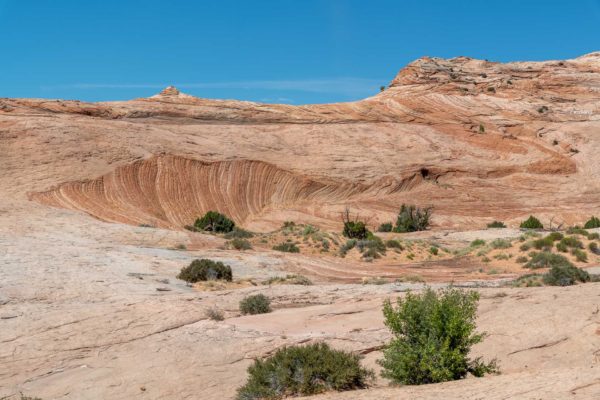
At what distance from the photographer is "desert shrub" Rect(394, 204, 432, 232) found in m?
40.6

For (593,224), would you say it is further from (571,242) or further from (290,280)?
(290,280)

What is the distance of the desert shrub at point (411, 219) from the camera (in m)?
40.6

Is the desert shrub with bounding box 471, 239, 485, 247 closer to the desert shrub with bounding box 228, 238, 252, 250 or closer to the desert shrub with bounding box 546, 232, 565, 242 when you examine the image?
the desert shrub with bounding box 546, 232, 565, 242

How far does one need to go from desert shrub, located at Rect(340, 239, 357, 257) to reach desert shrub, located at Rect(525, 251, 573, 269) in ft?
24.5

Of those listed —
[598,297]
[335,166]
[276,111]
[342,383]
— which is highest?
[276,111]

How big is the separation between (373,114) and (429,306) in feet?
164

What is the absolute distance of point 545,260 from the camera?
25781 millimetres

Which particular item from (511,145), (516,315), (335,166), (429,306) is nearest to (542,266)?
(516,315)

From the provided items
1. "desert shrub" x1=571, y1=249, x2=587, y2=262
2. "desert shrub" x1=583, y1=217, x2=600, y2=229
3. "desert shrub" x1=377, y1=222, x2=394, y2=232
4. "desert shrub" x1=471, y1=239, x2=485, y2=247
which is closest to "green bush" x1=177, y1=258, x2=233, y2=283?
"desert shrub" x1=571, y1=249, x2=587, y2=262

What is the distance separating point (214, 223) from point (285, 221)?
5.24 metres

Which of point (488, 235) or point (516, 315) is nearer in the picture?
point (516, 315)

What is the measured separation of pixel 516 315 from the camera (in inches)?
456

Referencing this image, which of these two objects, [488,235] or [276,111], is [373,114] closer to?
[276,111]

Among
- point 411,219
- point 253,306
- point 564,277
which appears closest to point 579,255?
point 564,277
